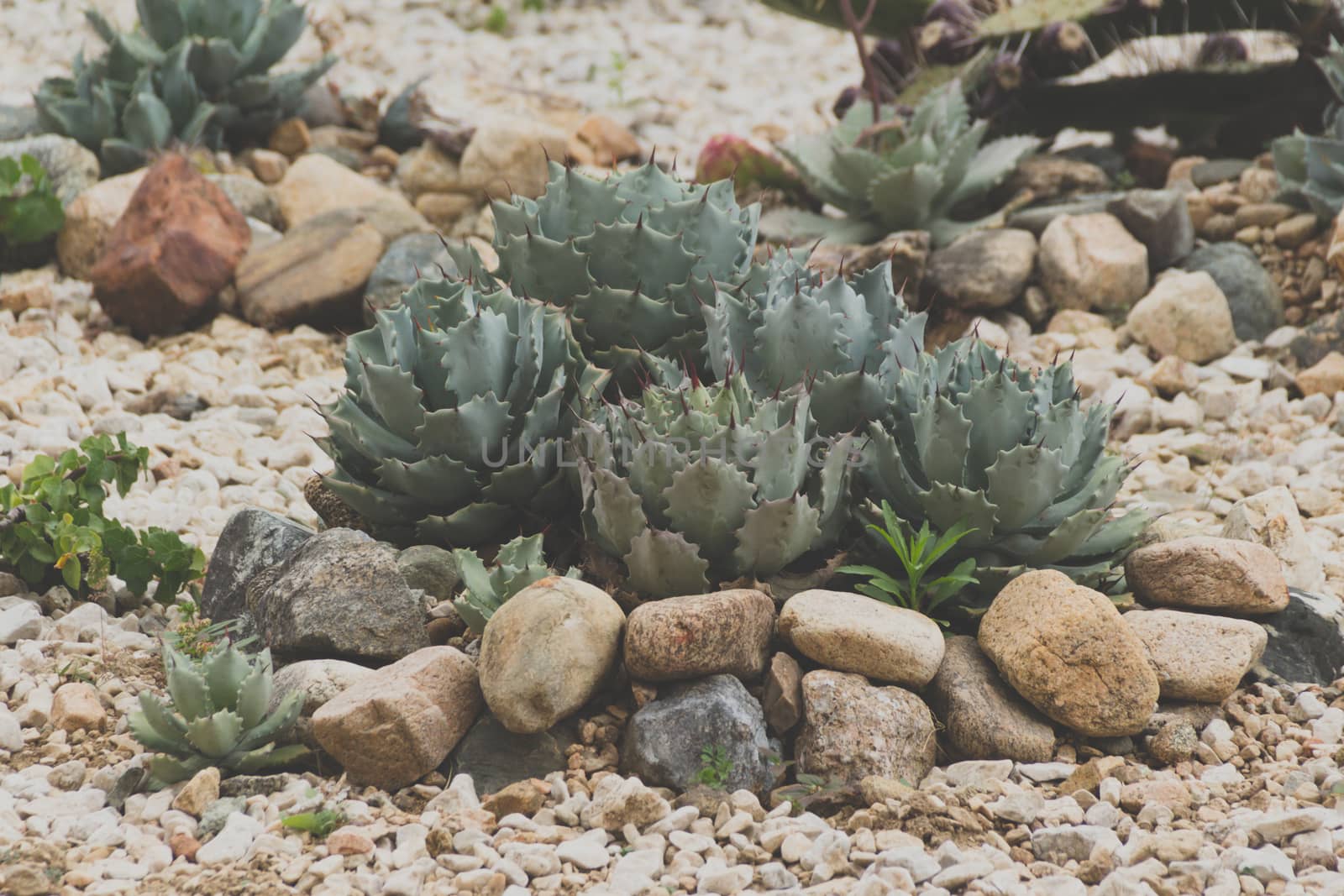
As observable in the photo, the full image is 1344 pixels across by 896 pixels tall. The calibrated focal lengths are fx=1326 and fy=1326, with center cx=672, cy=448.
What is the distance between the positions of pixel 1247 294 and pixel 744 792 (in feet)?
11.8

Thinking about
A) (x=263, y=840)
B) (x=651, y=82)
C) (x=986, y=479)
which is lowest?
(x=651, y=82)

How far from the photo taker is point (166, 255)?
5.36m

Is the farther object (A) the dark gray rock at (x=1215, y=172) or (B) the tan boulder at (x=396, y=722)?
(A) the dark gray rock at (x=1215, y=172)

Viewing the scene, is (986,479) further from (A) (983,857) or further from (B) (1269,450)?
(B) (1269,450)

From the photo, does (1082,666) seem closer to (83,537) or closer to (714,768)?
(714,768)

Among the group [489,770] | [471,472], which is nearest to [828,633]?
[489,770]

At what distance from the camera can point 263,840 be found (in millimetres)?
2479

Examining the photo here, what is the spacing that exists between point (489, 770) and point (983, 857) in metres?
1.01

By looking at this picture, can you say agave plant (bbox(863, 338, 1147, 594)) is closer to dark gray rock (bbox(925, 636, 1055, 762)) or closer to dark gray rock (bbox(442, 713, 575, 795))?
dark gray rock (bbox(925, 636, 1055, 762))

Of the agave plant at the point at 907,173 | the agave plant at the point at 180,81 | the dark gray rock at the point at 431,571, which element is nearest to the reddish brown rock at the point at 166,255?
the agave plant at the point at 180,81

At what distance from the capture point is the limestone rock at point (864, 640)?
2.82m

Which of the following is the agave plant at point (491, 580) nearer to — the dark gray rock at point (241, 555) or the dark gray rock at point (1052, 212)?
the dark gray rock at point (241, 555)

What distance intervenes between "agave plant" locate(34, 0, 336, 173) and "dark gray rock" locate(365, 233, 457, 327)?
4.99 ft

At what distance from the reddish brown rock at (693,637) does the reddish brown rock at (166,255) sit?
11.0 feet
